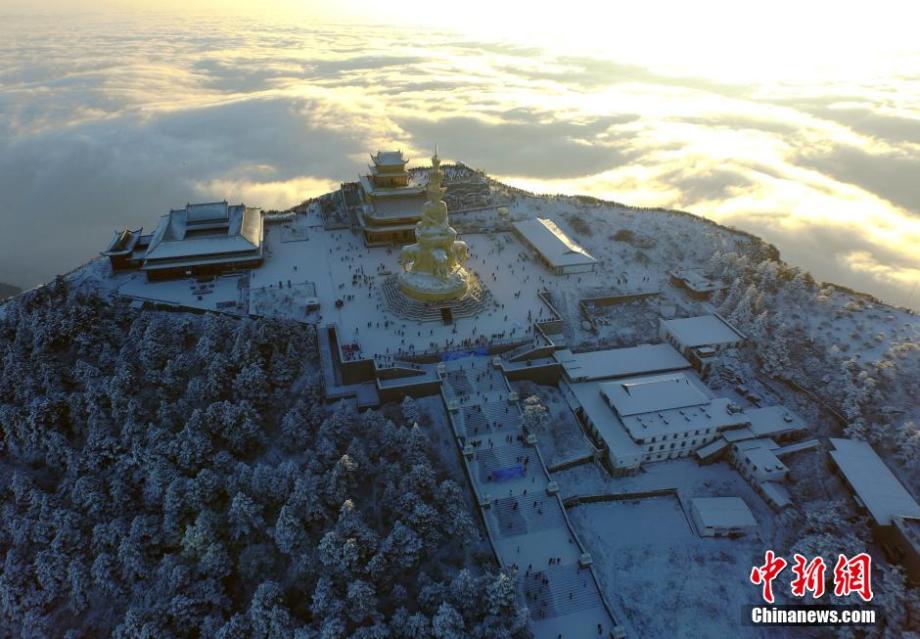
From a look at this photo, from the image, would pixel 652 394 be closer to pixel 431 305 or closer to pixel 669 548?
pixel 669 548

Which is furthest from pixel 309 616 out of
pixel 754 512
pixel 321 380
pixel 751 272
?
pixel 751 272

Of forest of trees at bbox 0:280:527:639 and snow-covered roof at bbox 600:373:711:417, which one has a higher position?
snow-covered roof at bbox 600:373:711:417

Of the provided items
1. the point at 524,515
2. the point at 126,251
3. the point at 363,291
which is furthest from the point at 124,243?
the point at 524,515

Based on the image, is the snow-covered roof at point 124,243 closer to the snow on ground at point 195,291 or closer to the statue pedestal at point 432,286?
the snow on ground at point 195,291

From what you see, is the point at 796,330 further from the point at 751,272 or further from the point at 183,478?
the point at 183,478

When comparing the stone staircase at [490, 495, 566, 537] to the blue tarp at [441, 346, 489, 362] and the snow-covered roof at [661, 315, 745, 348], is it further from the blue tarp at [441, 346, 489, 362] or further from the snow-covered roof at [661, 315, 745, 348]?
the snow-covered roof at [661, 315, 745, 348]

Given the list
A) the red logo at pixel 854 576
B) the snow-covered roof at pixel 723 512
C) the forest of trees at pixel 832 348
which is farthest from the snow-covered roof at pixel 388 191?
the red logo at pixel 854 576

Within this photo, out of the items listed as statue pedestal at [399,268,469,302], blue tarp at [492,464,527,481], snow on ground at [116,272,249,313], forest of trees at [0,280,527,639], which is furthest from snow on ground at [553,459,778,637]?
snow on ground at [116,272,249,313]
